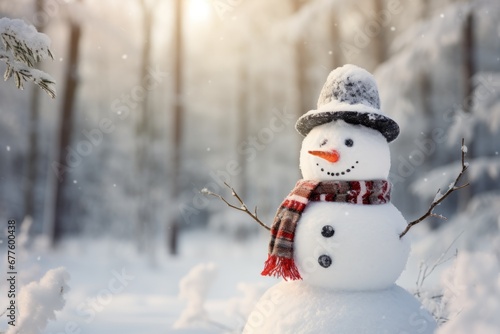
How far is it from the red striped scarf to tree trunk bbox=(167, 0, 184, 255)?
846 cm

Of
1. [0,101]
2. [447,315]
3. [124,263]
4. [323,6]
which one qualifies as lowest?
[124,263]

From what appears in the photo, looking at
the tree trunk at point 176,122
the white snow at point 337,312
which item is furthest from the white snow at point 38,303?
the tree trunk at point 176,122

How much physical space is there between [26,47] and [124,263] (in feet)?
26.7

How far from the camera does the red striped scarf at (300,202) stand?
2.87 m

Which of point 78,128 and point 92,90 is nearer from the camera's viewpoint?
point 78,128

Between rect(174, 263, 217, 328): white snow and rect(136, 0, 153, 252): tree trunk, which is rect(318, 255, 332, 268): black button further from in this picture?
rect(136, 0, 153, 252): tree trunk

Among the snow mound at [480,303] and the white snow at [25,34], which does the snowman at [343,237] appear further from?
the white snow at [25,34]

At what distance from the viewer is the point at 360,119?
2918 mm

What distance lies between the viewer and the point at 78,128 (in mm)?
18844

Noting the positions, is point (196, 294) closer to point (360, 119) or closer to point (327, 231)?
point (327, 231)

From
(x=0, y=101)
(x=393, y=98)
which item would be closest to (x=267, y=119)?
(x=0, y=101)

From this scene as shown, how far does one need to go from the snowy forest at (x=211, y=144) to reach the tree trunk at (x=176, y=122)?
57 millimetres

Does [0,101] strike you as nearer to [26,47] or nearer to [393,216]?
[26,47]

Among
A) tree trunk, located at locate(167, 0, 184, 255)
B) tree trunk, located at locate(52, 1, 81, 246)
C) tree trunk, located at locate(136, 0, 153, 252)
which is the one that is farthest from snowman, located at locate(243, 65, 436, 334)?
tree trunk, located at locate(136, 0, 153, 252)
